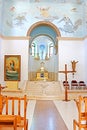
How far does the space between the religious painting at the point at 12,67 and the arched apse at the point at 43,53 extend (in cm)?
257

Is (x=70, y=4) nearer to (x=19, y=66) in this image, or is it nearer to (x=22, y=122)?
(x=19, y=66)

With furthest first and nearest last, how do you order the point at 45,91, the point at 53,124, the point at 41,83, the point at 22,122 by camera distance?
the point at 41,83 → the point at 45,91 → the point at 53,124 → the point at 22,122

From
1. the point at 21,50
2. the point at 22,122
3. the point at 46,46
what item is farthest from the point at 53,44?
the point at 22,122

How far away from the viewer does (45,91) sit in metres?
19.6

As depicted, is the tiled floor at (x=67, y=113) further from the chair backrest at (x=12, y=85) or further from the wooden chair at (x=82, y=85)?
the wooden chair at (x=82, y=85)

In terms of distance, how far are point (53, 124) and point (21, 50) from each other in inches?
633

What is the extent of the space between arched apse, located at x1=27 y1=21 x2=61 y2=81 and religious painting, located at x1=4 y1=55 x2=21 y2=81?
2567 millimetres

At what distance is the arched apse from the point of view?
25672 millimetres

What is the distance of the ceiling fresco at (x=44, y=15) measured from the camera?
77.2 ft

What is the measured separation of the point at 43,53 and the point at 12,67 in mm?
6393

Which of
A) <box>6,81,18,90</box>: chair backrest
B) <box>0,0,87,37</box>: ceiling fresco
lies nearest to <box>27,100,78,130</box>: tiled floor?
<box>6,81,18,90</box>: chair backrest

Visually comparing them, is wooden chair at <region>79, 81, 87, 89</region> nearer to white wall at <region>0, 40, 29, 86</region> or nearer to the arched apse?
the arched apse

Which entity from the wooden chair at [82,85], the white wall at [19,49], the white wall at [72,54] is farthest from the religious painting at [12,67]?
the wooden chair at [82,85]

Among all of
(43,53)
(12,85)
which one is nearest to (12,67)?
(12,85)
